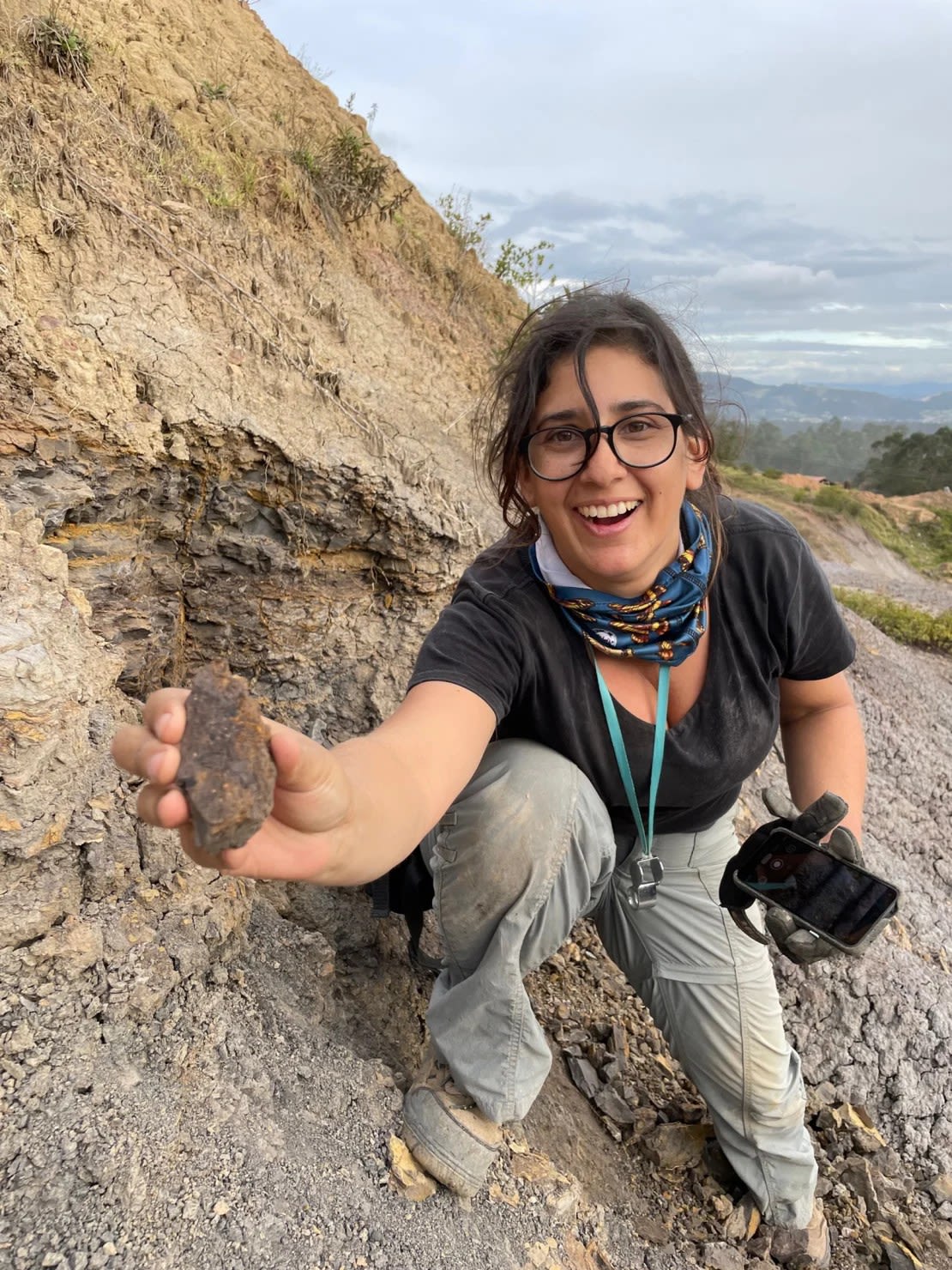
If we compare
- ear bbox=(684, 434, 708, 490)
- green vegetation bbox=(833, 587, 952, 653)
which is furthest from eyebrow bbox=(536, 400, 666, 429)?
green vegetation bbox=(833, 587, 952, 653)

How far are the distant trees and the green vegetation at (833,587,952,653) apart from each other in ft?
91.2

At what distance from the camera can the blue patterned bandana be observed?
6.64ft

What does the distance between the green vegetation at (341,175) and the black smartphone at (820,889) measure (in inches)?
171

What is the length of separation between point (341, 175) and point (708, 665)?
4.18m

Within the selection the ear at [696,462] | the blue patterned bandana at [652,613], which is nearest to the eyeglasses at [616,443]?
the ear at [696,462]

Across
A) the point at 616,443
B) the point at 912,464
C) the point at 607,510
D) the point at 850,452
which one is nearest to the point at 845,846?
the point at 607,510

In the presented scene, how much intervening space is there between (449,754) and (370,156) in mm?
4968

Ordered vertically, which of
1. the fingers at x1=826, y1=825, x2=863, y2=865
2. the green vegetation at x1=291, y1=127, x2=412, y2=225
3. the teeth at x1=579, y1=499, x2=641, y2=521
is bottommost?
the fingers at x1=826, y1=825, x2=863, y2=865

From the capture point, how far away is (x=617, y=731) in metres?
2.06

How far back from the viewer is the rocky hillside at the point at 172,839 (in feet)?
5.43

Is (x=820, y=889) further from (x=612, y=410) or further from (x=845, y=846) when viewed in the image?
(x=612, y=410)

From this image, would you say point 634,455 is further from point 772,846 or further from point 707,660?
point 772,846

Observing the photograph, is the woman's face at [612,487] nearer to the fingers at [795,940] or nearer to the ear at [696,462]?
the ear at [696,462]

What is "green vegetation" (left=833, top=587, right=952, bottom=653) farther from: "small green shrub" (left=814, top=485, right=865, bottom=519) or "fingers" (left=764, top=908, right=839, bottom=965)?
"small green shrub" (left=814, top=485, right=865, bottom=519)
